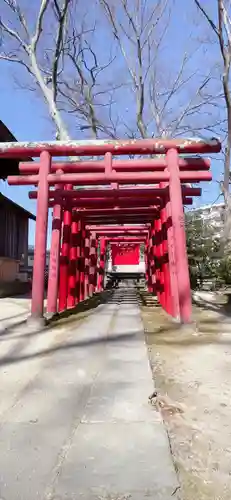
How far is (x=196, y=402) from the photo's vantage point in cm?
362

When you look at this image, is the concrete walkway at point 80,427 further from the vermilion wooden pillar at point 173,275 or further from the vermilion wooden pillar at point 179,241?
the vermilion wooden pillar at point 173,275

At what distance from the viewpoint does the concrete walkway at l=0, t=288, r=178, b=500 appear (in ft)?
7.59

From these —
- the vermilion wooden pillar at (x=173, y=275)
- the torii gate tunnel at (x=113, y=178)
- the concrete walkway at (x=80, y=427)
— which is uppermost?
the torii gate tunnel at (x=113, y=178)

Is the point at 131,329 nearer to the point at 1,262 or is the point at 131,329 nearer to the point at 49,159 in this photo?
the point at 49,159

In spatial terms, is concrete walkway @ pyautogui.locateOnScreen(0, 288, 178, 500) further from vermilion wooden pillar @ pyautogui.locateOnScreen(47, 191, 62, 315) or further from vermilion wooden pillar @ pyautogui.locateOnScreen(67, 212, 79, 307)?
vermilion wooden pillar @ pyautogui.locateOnScreen(67, 212, 79, 307)

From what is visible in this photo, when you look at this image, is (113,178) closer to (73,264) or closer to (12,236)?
(73,264)

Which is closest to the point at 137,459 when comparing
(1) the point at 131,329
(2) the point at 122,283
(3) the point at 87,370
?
(3) the point at 87,370

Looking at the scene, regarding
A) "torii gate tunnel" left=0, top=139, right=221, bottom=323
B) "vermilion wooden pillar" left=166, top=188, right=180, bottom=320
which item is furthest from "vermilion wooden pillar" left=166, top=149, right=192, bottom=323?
"vermilion wooden pillar" left=166, top=188, right=180, bottom=320

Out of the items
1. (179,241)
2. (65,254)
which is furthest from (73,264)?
(179,241)

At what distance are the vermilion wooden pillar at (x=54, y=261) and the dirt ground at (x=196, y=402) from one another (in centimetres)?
246

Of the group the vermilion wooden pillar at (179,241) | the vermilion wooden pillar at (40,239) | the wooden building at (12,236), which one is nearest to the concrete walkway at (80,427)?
the vermilion wooden pillar at (179,241)

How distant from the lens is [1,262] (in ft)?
57.1

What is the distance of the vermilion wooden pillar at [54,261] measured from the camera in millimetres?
8641

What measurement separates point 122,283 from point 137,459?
95.1 feet
